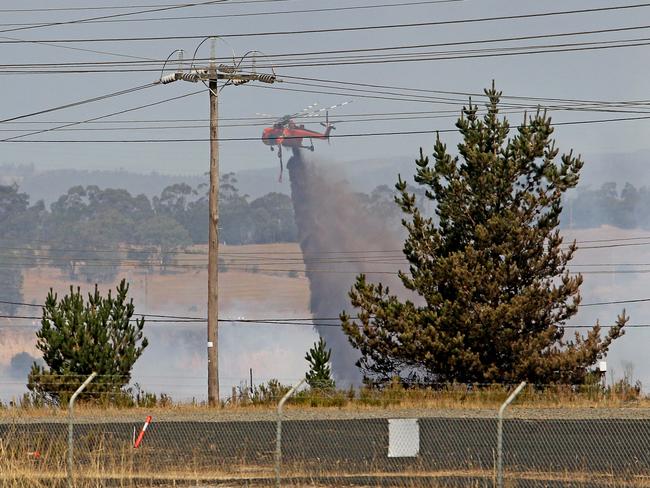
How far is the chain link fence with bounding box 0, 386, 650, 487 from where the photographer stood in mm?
22859

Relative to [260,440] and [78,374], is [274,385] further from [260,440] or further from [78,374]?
[260,440]

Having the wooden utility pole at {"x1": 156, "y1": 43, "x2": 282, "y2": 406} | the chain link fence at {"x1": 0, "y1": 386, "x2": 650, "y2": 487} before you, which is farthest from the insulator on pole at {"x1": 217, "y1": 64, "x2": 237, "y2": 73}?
the chain link fence at {"x1": 0, "y1": 386, "x2": 650, "y2": 487}

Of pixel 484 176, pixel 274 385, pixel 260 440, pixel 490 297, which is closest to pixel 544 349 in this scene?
pixel 490 297

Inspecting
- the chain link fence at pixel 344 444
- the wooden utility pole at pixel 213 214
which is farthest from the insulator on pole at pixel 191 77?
the chain link fence at pixel 344 444

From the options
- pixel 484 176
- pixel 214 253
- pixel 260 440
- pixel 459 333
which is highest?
pixel 484 176

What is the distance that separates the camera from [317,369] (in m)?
47.3

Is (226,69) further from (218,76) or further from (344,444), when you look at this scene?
(344,444)

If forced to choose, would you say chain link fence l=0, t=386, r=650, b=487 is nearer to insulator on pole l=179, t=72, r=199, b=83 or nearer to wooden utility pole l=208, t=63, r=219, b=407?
wooden utility pole l=208, t=63, r=219, b=407

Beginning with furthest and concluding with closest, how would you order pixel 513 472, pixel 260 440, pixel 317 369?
pixel 317 369
pixel 260 440
pixel 513 472

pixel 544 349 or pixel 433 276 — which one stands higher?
pixel 433 276

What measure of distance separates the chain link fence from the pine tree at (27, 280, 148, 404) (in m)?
1.18

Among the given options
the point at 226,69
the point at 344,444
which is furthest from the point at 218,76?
the point at 344,444

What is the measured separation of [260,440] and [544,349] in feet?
44.7

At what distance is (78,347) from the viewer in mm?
40188
